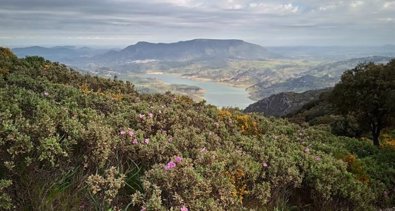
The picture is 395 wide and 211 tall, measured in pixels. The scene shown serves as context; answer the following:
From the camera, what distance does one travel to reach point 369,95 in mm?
21328

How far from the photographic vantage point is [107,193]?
3.78m

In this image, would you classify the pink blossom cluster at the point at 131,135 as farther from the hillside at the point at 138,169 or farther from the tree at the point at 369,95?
the tree at the point at 369,95

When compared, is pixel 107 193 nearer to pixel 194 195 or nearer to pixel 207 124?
pixel 194 195

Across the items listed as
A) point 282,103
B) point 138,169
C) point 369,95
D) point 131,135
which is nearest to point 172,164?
point 138,169

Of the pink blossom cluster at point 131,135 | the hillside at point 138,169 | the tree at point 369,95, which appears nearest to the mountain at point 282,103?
the tree at point 369,95

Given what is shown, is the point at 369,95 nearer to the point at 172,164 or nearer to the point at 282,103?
the point at 172,164

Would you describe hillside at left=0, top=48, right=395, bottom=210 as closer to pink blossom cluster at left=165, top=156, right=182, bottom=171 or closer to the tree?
pink blossom cluster at left=165, top=156, right=182, bottom=171

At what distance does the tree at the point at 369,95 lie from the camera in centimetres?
2098

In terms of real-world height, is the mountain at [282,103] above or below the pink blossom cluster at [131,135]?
below

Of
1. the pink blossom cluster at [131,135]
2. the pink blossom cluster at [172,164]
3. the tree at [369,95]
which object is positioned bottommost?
the tree at [369,95]

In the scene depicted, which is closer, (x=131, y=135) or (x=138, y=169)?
(x=138, y=169)

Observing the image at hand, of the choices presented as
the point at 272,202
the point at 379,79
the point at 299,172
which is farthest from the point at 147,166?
the point at 379,79

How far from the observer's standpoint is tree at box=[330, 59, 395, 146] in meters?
21.0

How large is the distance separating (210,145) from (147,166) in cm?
175
